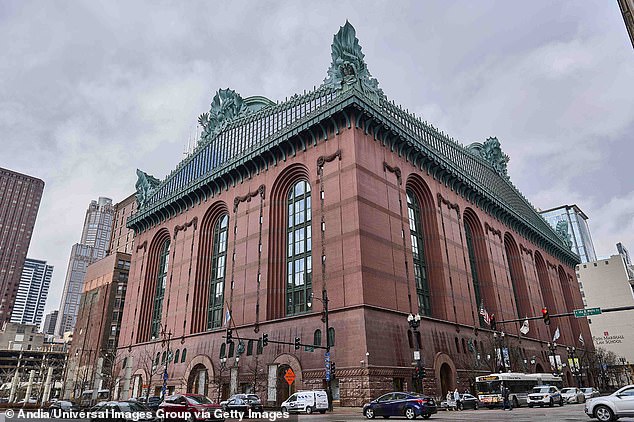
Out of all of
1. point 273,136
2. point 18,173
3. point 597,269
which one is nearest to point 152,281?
point 273,136

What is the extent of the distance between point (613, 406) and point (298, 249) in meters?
34.7

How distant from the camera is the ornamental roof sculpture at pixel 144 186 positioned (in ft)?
270

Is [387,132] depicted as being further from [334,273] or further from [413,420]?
[413,420]

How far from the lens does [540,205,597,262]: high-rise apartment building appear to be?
187 m

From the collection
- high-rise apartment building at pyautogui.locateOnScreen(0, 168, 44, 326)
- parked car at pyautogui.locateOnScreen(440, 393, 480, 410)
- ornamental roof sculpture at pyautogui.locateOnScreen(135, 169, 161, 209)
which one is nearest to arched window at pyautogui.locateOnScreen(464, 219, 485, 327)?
parked car at pyautogui.locateOnScreen(440, 393, 480, 410)

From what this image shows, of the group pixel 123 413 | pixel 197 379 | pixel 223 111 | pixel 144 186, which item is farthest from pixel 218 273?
pixel 123 413

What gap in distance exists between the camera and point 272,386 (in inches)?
1756

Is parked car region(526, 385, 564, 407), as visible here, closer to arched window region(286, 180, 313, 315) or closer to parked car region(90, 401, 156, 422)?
arched window region(286, 180, 313, 315)

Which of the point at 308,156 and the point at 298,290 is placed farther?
the point at 308,156

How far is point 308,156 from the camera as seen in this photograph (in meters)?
51.4

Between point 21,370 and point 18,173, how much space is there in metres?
87.1

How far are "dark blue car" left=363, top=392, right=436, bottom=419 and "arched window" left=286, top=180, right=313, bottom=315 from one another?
19645 millimetres

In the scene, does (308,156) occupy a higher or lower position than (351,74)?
lower

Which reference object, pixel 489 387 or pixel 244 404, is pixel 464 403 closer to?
pixel 489 387
